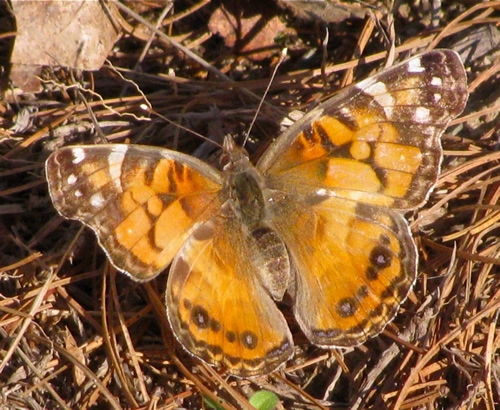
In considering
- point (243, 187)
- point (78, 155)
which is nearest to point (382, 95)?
point (243, 187)

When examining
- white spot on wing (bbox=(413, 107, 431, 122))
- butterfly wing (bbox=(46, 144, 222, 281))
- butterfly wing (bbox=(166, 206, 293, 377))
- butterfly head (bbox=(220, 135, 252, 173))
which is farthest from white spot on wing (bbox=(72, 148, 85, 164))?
white spot on wing (bbox=(413, 107, 431, 122))

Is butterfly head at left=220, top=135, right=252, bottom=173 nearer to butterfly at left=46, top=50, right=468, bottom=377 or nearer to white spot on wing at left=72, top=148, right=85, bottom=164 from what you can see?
butterfly at left=46, top=50, right=468, bottom=377

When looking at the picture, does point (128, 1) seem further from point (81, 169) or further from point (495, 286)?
point (495, 286)

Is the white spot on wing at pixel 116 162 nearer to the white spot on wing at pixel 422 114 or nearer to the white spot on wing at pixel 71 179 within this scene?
the white spot on wing at pixel 71 179

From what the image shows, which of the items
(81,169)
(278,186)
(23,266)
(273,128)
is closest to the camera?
(81,169)

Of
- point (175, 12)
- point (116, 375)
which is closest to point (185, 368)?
point (116, 375)

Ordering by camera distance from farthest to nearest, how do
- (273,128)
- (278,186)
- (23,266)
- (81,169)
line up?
(273,128) < (23,266) < (278,186) < (81,169)
